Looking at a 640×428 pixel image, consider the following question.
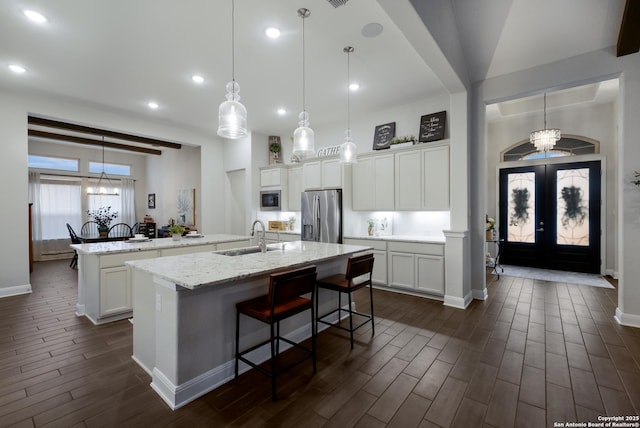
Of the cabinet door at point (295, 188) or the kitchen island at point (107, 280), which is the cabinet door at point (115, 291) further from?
the cabinet door at point (295, 188)

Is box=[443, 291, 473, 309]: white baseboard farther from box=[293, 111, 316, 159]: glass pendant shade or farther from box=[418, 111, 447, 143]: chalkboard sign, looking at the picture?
box=[293, 111, 316, 159]: glass pendant shade

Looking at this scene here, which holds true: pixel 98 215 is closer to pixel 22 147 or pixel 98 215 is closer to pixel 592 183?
pixel 22 147

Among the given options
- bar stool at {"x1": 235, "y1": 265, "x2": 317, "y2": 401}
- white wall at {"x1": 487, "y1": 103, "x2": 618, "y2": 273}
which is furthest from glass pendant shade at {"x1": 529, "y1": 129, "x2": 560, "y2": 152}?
bar stool at {"x1": 235, "y1": 265, "x2": 317, "y2": 401}

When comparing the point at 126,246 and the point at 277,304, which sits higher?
the point at 126,246

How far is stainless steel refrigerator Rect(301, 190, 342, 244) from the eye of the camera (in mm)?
5078

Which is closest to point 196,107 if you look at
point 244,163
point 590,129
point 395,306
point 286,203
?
point 244,163

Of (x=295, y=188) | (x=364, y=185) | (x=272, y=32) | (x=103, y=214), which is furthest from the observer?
(x=103, y=214)

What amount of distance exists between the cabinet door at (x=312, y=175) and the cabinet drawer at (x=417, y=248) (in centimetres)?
188

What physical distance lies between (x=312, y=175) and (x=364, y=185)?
3.69 feet

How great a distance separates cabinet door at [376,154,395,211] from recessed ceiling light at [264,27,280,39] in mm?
2522

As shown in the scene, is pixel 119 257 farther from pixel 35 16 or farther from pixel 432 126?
pixel 432 126

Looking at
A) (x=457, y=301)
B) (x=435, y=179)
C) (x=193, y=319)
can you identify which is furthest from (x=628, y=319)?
(x=193, y=319)

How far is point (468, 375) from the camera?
2297mm

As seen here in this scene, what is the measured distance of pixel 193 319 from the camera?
81.0 inches
